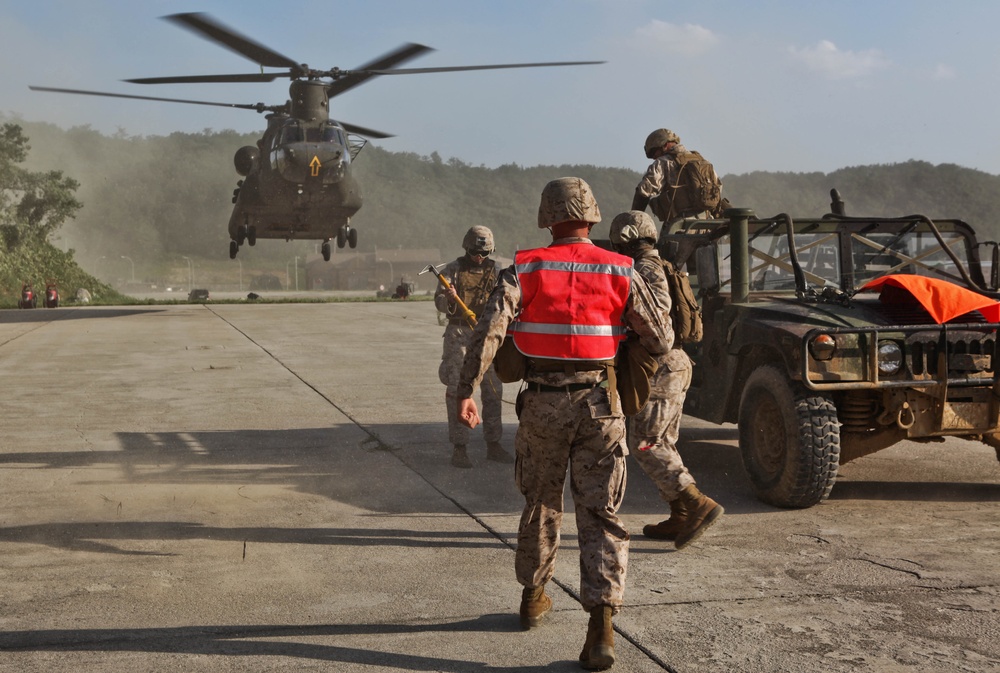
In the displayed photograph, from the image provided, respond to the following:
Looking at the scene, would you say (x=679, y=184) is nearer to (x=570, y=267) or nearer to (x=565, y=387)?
(x=570, y=267)

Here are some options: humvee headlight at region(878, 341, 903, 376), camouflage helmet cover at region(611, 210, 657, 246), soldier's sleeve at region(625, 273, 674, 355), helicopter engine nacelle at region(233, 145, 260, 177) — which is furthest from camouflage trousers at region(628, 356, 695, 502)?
helicopter engine nacelle at region(233, 145, 260, 177)

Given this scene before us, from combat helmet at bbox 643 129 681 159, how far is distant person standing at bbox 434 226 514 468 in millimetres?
1412

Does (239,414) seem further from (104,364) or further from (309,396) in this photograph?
(104,364)

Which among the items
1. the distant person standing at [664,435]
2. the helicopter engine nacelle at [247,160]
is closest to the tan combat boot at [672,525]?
the distant person standing at [664,435]

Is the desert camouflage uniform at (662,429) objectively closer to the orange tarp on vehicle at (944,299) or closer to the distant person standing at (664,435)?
the distant person standing at (664,435)

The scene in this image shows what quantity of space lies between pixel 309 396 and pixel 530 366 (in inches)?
305

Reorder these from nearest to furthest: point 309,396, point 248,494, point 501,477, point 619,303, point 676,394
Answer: point 619,303
point 676,394
point 248,494
point 501,477
point 309,396

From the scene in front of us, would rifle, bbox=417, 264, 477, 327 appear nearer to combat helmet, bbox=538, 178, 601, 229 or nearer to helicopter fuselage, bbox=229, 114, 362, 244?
combat helmet, bbox=538, 178, 601, 229

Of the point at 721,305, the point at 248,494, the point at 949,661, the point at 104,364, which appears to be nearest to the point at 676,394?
the point at 721,305

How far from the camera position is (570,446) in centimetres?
404

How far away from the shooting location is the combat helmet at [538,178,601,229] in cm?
410

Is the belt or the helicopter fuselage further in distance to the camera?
the helicopter fuselage

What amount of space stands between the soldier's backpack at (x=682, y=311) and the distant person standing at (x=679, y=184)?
7.24ft

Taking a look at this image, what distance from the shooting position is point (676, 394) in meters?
5.67
